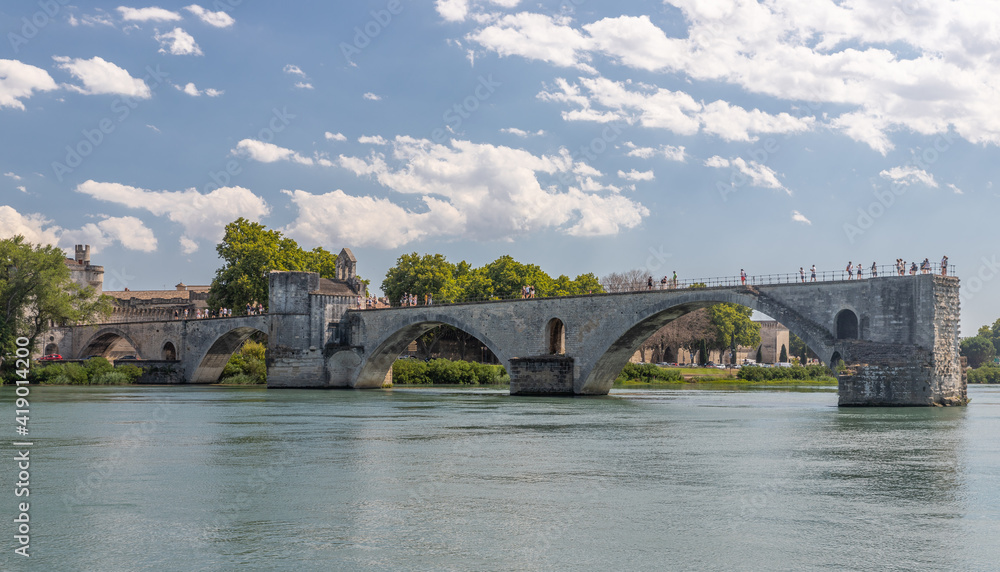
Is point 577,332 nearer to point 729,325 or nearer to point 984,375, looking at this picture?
point 729,325

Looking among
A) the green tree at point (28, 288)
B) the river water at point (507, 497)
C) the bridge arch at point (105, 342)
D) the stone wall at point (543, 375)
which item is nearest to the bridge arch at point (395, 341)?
the stone wall at point (543, 375)

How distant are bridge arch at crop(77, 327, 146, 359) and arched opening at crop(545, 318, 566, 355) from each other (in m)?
34.9

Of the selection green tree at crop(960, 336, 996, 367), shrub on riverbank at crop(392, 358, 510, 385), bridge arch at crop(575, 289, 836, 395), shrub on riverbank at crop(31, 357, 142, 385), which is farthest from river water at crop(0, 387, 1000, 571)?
green tree at crop(960, 336, 996, 367)

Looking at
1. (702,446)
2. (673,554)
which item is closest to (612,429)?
(702,446)

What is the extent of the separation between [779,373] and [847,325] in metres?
37.4

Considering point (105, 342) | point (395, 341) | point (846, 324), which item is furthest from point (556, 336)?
point (105, 342)

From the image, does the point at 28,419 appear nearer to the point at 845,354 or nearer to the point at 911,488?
the point at 911,488

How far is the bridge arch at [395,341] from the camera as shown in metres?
47.2

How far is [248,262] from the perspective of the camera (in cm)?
6112

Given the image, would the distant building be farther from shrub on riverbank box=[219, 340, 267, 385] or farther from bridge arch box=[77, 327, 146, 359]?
shrub on riverbank box=[219, 340, 267, 385]

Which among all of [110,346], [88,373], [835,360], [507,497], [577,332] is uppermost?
[577,332]

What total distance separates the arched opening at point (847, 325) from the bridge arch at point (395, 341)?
1742 centimetres

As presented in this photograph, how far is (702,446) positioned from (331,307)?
36456 mm

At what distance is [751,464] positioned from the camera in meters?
16.8
